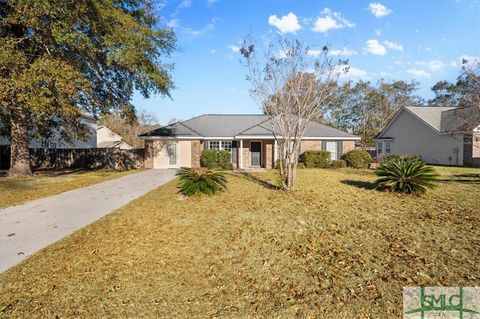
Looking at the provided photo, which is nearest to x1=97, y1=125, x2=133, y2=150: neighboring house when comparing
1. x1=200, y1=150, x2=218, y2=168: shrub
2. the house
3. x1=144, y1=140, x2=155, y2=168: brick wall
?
x1=144, y1=140, x2=155, y2=168: brick wall

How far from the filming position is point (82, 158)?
24984 millimetres

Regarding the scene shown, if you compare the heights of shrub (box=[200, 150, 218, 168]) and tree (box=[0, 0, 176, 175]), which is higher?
tree (box=[0, 0, 176, 175])

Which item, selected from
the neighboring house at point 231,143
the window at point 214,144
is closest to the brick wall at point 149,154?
the neighboring house at point 231,143

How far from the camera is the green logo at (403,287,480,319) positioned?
2994 millimetres

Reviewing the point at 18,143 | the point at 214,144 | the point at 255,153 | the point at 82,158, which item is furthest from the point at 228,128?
the point at 18,143

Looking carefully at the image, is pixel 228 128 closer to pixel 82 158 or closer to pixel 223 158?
pixel 223 158

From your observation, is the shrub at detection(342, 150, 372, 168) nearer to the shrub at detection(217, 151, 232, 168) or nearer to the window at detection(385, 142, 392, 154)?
the shrub at detection(217, 151, 232, 168)

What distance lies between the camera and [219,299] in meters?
3.36

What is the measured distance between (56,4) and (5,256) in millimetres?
10355

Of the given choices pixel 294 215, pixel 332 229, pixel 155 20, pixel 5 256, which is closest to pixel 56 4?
pixel 155 20

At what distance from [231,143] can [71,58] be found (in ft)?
40.9

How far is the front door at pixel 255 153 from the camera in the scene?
2347cm

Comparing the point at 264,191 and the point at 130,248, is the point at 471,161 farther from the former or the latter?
the point at 130,248

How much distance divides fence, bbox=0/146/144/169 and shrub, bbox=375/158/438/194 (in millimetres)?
18788
